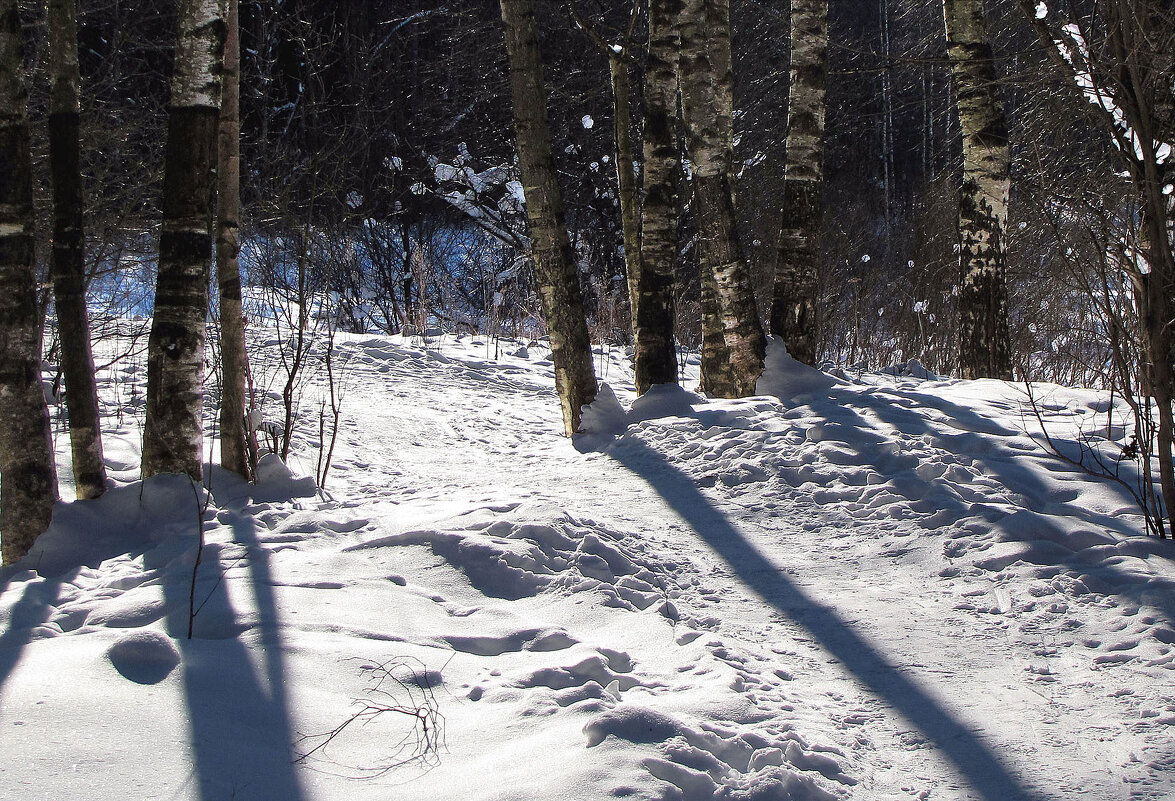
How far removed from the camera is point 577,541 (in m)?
3.07

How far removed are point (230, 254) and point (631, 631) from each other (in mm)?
2762

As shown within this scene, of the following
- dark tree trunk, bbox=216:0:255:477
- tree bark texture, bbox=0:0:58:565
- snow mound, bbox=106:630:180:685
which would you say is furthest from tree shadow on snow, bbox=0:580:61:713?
dark tree trunk, bbox=216:0:255:477

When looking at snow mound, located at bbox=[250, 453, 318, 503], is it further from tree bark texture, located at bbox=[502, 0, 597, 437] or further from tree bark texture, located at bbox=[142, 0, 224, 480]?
tree bark texture, located at bbox=[502, 0, 597, 437]

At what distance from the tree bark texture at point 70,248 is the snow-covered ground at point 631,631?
0.87 feet

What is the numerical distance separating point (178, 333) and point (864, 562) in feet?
9.13

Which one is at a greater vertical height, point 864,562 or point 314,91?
point 314,91

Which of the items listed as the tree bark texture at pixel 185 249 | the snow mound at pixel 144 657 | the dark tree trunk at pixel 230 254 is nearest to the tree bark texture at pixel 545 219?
the dark tree trunk at pixel 230 254

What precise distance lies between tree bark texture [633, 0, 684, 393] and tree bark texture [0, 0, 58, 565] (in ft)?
11.5

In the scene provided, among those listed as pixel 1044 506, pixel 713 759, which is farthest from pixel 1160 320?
pixel 713 759

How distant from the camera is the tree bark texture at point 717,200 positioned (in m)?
5.29

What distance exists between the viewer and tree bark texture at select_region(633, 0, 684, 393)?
562 centimetres

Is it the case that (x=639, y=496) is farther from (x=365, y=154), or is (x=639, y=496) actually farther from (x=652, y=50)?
(x=365, y=154)

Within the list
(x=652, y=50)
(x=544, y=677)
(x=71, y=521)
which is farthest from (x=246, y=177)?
(x=544, y=677)

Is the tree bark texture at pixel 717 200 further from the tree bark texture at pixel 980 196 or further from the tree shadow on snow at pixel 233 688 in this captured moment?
the tree shadow on snow at pixel 233 688
